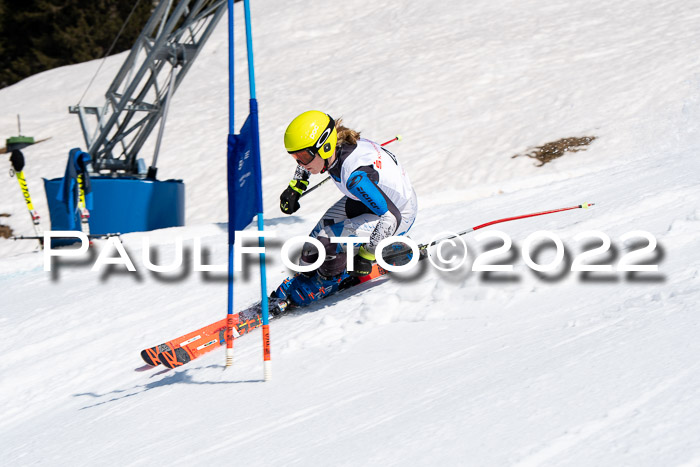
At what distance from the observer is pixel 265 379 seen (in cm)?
423

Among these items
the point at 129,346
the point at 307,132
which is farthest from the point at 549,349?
the point at 129,346

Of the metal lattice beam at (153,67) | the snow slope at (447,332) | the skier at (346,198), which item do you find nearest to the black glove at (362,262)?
the skier at (346,198)

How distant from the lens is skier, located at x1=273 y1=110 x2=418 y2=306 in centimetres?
495

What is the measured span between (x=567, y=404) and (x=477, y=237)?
399 centimetres

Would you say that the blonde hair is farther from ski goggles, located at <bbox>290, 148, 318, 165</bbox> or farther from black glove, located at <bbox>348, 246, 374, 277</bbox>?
black glove, located at <bbox>348, 246, 374, 277</bbox>

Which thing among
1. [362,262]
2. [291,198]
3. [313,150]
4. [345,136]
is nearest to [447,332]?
[362,262]

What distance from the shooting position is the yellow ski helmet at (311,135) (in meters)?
4.91

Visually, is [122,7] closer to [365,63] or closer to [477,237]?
[365,63]

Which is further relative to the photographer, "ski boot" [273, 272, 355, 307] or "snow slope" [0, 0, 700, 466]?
"ski boot" [273, 272, 355, 307]

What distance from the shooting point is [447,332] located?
4289 millimetres

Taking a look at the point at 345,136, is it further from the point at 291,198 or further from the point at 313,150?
the point at 291,198

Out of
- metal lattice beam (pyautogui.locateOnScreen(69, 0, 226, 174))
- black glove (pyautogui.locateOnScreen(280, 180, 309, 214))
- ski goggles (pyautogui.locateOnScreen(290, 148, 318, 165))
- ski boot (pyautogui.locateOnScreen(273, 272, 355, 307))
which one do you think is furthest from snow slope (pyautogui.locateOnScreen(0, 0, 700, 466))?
metal lattice beam (pyautogui.locateOnScreen(69, 0, 226, 174))

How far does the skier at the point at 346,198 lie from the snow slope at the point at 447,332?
25cm

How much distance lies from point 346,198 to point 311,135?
871mm
